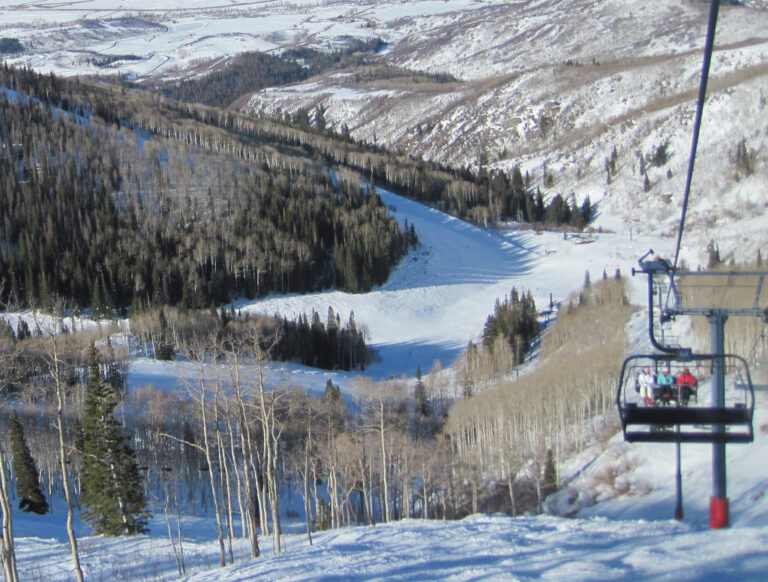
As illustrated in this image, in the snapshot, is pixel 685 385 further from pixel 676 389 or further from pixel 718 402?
pixel 718 402

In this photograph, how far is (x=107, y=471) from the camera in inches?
1170

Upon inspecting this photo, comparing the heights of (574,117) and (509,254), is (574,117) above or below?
above

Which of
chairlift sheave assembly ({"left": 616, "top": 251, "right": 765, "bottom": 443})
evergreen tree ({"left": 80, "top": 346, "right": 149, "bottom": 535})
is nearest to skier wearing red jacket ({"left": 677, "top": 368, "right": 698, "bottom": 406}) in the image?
chairlift sheave assembly ({"left": 616, "top": 251, "right": 765, "bottom": 443})

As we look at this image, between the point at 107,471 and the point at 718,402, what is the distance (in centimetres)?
2550

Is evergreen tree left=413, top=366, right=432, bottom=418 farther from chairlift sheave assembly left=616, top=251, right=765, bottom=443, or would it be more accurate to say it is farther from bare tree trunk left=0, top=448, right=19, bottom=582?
chairlift sheave assembly left=616, top=251, right=765, bottom=443

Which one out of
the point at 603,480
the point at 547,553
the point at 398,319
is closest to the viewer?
the point at 547,553

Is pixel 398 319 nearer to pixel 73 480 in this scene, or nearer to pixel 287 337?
pixel 287 337

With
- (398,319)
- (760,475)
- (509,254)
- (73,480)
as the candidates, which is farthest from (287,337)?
(760,475)

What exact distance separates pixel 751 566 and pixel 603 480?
2584 cm

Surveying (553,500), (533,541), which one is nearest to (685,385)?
(533,541)

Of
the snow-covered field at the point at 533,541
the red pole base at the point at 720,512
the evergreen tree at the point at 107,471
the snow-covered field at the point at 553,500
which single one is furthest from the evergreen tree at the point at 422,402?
the red pole base at the point at 720,512

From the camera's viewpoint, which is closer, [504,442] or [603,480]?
[603,480]

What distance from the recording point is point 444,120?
7864 inches

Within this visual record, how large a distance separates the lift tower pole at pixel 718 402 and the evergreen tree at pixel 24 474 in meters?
33.0
